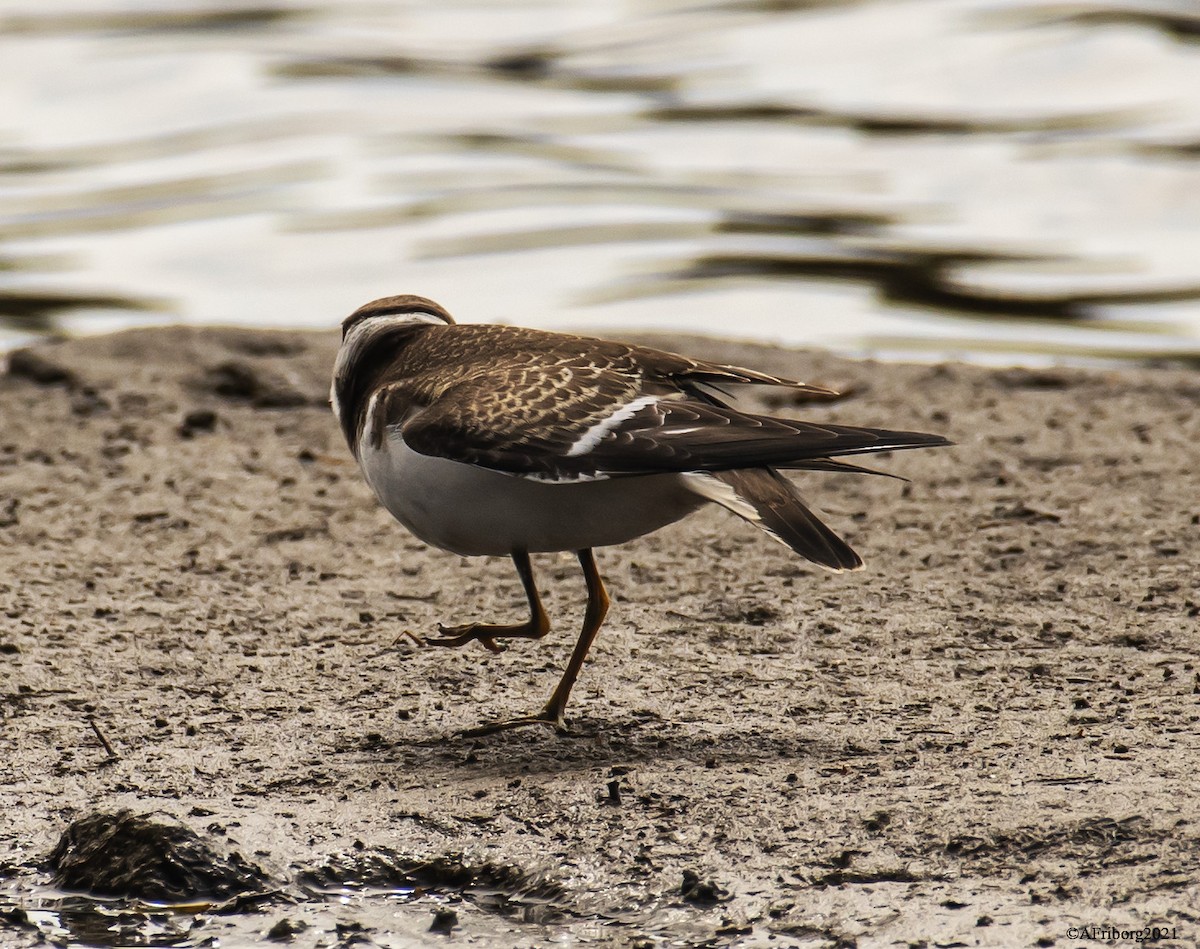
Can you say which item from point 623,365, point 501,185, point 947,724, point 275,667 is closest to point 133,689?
point 275,667

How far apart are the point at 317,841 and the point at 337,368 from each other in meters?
1.66

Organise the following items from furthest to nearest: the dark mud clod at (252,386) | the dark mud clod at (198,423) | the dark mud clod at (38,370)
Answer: the dark mud clod at (38,370)
the dark mud clod at (252,386)
the dark mud clod at (198,423)

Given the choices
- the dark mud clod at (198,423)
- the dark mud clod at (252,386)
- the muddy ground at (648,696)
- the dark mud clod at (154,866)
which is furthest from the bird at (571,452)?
the dark mud clod at (252,386)

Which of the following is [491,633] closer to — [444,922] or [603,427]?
[603,427]

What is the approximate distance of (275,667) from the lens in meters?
5.02

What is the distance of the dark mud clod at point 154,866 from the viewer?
3.67m

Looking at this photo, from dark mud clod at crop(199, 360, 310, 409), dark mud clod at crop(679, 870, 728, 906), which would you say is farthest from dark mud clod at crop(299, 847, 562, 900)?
dark mud clod at crop(199, 360, 310, 409)

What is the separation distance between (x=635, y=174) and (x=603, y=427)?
31.4ft

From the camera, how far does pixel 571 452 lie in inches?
166

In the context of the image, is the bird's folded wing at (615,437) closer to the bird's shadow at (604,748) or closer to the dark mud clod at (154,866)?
the bird's shadow at (604,748)

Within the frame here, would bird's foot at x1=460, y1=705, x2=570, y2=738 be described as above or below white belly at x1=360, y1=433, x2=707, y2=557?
below

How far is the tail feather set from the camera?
4.09m

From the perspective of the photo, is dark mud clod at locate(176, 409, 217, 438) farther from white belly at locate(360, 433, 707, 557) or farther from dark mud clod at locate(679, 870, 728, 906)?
dark mud clod at locate(679, 870, 728, 906)

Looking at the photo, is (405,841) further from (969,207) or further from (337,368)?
(969,207)
